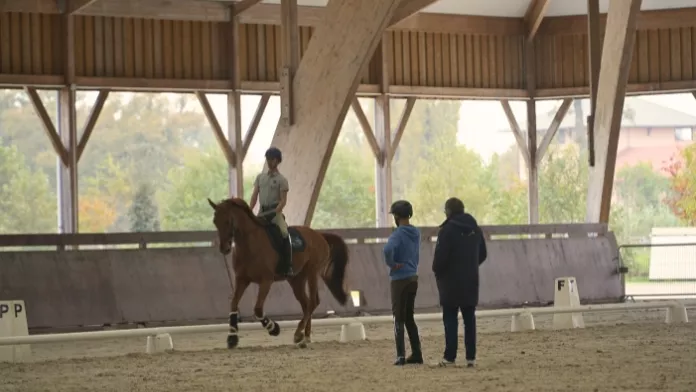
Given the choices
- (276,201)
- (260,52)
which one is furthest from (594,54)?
(276,201)

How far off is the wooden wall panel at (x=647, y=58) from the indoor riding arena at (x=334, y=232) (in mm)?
45

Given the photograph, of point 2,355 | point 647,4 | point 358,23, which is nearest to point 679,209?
point 647,4

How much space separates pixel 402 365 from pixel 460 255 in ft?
3.89

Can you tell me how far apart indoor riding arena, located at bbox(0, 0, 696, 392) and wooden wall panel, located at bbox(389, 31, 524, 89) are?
0.14 ft

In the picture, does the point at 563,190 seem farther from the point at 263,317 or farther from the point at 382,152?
→ the point at 263,317

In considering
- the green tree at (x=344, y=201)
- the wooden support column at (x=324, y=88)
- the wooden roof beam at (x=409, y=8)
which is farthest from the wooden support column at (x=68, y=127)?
the green tree at (x=344, y=201)

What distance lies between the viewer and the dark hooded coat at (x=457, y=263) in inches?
432

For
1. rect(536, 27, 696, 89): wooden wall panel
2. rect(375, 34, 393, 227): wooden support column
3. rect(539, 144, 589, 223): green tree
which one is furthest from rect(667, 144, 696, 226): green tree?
rect(375, 34, 393, 227): wooden support column

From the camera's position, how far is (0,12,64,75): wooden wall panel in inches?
973

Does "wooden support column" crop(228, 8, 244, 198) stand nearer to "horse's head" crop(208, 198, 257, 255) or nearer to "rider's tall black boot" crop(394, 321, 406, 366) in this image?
"horse's head" crop(208, 198, 257, 255)

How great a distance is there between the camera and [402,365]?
1146cm

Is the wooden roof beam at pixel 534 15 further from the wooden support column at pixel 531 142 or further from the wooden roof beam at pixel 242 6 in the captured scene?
the wooden roof beam at pixel 242 6

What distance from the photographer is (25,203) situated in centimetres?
4069

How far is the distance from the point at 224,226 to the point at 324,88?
20.0ft
